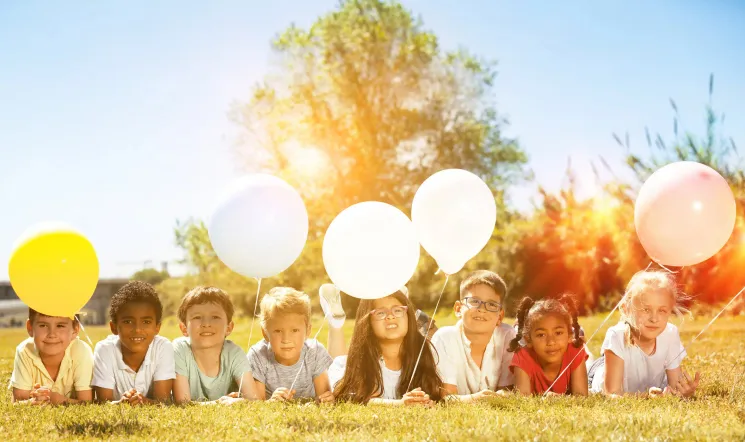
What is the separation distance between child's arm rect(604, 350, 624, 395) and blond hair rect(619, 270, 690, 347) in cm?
22

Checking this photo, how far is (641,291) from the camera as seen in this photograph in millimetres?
6430

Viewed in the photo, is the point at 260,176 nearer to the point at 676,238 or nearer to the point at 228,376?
the point at 228,376

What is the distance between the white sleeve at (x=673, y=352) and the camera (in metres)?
6.60

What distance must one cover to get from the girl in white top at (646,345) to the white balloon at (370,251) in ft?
7.24

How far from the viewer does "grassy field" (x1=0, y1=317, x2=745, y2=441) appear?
14.9 feet

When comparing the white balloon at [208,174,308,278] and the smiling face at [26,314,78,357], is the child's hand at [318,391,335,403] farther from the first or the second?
the smiling face at [26,314,78,357]

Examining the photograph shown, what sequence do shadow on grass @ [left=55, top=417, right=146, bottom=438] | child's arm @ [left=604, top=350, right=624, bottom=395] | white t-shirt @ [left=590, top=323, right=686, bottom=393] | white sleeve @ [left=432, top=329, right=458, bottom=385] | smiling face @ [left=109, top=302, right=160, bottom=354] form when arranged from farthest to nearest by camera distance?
white t-shirt @ [left=590, top=323, right=686, bottom=393]
child's arm @ [left=604, top=350, right=624, bottom=395]
white sleeve @ [left=432, top=329, right=458, bottom=385]
smiling face @ [left=109, top=302, right=160, bottom=354]
shadow on grass @ [left=55, top=417, right=146, bottom=438]

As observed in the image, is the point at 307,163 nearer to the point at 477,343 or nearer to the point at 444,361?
the point at 477,343

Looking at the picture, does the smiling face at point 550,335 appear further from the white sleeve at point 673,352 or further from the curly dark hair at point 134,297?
the curly dark hair at point 134,297

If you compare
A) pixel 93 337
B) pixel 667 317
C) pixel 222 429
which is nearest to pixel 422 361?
pixel 222 429

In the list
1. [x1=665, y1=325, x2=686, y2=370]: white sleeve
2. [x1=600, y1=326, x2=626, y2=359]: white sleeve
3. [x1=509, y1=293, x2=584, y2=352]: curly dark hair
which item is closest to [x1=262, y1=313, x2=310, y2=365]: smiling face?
[x1=509, y1=293, x2=584, y2=352]: curly dark hair

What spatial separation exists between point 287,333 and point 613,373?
3.05 m

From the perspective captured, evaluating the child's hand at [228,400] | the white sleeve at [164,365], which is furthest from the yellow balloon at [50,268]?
the child's hand at [228,400]

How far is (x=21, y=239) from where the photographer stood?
19.1 ft
